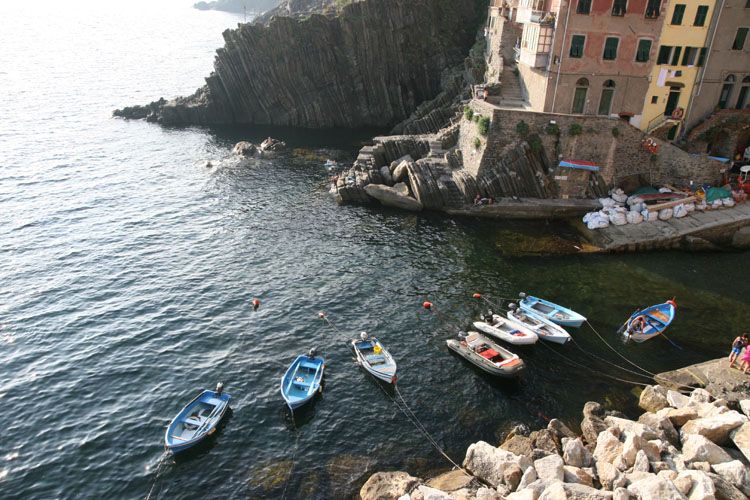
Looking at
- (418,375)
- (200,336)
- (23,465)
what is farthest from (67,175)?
(418,375)

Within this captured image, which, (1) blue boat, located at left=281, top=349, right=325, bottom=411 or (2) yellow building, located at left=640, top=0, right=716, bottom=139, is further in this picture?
(2) yellow building, located at left=640, top=0, right=716, bottom=139

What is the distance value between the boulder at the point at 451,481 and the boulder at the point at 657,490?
7786 mm

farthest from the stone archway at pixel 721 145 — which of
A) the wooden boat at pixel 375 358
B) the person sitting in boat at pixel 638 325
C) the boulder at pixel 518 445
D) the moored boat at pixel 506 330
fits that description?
the wooden boat at pixel 375 358

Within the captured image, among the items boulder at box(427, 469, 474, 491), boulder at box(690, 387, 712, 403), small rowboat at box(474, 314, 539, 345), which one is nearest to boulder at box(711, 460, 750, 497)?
boulder at box(690, 387, 712, 403)

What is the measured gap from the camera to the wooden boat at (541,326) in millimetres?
37625

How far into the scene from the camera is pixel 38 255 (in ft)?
167

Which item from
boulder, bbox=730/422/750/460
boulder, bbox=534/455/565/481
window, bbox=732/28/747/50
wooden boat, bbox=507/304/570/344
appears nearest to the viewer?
boulder, bbox=534/455/565/481

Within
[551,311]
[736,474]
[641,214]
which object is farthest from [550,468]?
[641,214]

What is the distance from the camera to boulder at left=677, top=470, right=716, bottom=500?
2145 centimetres

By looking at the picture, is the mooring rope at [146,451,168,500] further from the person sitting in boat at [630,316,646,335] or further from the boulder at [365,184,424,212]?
the boulder at [365,184,424,212]

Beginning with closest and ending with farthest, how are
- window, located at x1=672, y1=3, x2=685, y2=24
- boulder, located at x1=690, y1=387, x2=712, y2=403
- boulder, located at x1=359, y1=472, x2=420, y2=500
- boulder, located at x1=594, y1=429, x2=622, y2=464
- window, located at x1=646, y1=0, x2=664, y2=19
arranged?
boulder, located at x1=359, y1=472, x2=420, y2=500 < boulder, located at x1=594, y1=429, x2=622, y2=464 < boulder, located at x1=690, y1=387, x2=712, y2=403 < window, located at x1=646, y1=0, x2=664, y2=19 < window, located at x1=672, y1=3, x2=685, y2=24

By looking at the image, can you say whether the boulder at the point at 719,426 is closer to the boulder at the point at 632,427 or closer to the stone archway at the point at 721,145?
the boulder at the point at 632,427

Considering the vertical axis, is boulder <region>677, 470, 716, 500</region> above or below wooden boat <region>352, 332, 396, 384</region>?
above

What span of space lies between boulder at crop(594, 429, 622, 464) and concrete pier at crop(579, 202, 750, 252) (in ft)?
89.8
